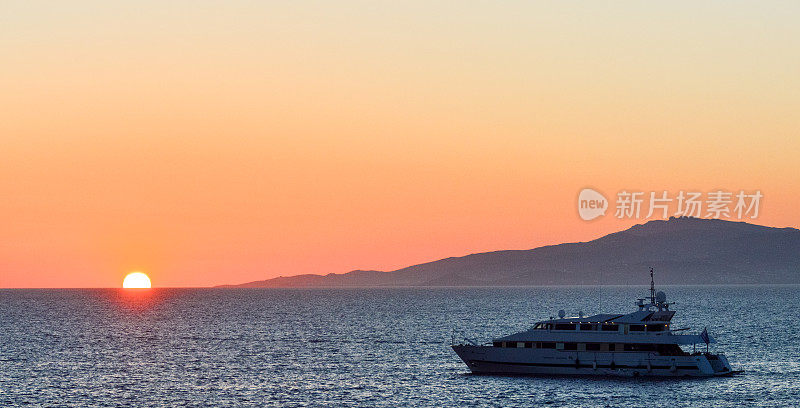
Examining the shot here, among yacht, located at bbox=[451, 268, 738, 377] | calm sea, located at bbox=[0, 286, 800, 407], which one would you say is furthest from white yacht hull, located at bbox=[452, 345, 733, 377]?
calm sea, located at bbox=[0, 286, 800, 407]

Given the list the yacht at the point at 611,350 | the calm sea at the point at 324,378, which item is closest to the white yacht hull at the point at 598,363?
the yacht at the point at 611,350

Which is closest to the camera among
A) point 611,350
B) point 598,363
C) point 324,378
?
point 598,363

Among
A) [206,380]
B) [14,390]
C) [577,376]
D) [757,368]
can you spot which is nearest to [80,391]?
[14,390]

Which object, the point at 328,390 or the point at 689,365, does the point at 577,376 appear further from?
the point at 328,390

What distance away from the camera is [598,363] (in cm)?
10862

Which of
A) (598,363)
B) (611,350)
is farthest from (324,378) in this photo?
(611,350)

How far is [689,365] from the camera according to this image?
107312 mm

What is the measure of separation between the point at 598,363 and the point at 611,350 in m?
1.96

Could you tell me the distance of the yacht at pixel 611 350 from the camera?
108 meters

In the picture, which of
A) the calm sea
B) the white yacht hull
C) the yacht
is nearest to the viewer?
the calm sea

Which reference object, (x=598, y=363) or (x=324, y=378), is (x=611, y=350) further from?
(x=324, y=378)

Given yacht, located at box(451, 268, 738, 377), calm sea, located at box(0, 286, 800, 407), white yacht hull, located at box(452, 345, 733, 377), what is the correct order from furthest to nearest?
1. yacht, located at box(451, 268, 738, 377)
2. white yacht hull, located at box(452, 345, 733, 377)
3. calm sea, located at box(0, 286, 800, 407)

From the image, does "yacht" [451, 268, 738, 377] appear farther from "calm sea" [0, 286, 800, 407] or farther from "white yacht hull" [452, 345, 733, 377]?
"calm sea" [0, 286, 800, 407]

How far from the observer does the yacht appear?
107500 mm
